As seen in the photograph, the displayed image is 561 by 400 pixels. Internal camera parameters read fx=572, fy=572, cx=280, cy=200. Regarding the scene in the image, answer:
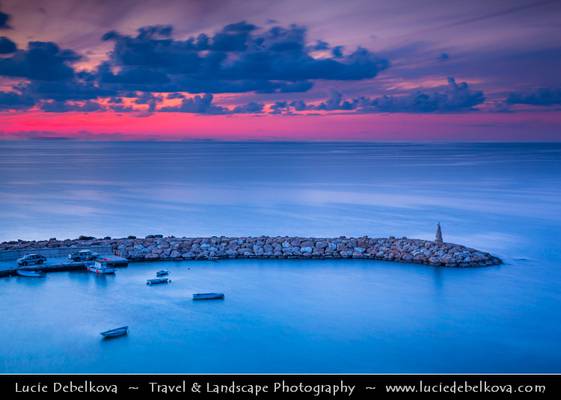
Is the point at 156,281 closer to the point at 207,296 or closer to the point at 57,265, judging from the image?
the point at 207,296

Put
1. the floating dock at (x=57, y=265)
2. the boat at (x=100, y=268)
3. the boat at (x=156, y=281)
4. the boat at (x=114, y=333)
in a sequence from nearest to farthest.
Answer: the boat at (x=114, y=333) → the boat at (x=156, y=281) → the floating dock at (x=57, y=265) → the boat at (x=100, y=268)

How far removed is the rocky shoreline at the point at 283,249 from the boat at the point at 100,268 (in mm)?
1665

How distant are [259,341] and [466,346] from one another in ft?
20.2

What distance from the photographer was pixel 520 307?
20.6 meters

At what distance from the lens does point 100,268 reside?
940 inches

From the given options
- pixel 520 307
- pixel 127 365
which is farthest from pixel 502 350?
pixel 127 365

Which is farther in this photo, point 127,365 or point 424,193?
point 424,193

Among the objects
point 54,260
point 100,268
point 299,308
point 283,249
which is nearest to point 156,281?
point 100,268

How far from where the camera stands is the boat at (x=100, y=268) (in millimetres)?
23781

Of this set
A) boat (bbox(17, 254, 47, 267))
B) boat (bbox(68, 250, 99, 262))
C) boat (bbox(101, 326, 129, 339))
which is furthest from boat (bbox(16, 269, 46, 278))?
boat (bbox(101, 326, 129, 339))

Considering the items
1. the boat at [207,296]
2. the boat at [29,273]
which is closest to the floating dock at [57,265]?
the boat at [29,273]

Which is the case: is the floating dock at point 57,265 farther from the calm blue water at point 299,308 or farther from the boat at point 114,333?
the boat at point 114,333
